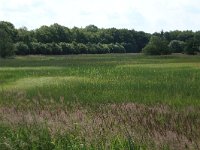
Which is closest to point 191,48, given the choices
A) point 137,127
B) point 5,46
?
point 5,46

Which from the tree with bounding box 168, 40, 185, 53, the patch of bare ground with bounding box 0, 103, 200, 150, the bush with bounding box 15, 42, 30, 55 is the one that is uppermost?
the patch of bare ground with bounding box 0, 103, 200, 150

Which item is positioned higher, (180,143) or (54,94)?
(180,143)

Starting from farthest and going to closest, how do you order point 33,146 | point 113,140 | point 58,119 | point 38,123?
point 58,119, point 38,123, point 33,146, point 113,140

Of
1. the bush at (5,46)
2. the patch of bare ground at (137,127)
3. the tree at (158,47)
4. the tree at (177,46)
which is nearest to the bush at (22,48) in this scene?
the bush at (5,46)

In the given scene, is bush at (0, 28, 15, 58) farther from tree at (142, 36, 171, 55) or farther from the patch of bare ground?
the patch of bare ground

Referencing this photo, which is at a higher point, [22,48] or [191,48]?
[22,48]

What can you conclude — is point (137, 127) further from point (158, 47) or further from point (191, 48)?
point (158, 47)

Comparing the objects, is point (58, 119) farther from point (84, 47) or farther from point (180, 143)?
point (84, 47)

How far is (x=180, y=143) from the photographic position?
362 inches

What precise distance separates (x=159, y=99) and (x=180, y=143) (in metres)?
13.5

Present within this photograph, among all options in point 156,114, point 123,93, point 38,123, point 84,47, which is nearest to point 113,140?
point 38,123

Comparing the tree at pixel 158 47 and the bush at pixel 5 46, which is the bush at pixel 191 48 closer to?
the tree at pixel 158 47

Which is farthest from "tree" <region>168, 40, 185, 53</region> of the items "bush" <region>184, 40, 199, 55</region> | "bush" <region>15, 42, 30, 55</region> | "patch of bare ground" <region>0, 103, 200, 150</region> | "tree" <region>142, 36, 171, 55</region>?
"patch of bare ground" <region>0, 103, 200, 150</region>

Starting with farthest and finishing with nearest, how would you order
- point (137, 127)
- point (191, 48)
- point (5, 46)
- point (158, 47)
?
point (158, 47), point (191, 48), point (5, 46), point (137, 127)
